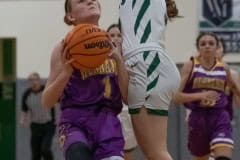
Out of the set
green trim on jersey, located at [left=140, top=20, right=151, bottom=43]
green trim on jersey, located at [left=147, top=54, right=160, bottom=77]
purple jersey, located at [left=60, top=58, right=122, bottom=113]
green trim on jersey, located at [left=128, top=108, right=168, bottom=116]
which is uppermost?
green trim on jersey, located at [left=140, top=20, right=151, bottom=43]

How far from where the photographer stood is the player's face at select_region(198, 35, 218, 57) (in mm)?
9203

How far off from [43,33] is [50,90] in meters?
10.5

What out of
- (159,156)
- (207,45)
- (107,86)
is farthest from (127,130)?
(159,156)

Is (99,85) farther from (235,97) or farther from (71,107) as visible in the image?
(235,97)

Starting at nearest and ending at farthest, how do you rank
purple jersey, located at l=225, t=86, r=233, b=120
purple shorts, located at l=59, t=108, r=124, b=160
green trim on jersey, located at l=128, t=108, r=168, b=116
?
purple shorts, located at l=59, t=108, r=124, b=160
green trim on jersey, located at l=128, t=108, r=168, b=116
purple jersey, located at l=225, t=86, r=233, b=120

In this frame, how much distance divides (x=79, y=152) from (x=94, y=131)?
270mm

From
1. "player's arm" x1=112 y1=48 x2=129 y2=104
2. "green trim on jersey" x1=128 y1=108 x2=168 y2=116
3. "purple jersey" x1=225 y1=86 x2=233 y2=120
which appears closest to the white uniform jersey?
"player's arm" x1=112 y1=48 x2=129 y2=104

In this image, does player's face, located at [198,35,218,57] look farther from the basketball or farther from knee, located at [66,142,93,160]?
knee, located at [66,142,93,160]

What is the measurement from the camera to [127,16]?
220 inches

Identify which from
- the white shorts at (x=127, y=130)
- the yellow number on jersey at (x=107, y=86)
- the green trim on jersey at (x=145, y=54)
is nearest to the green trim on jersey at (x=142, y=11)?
the green trim on jersey at (x=145, y=54)

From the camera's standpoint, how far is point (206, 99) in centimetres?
890

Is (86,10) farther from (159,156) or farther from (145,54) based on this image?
(159,156)

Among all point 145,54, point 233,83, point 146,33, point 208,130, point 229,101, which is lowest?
point 208,130

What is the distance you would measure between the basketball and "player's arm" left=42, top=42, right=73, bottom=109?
0.26 ft
